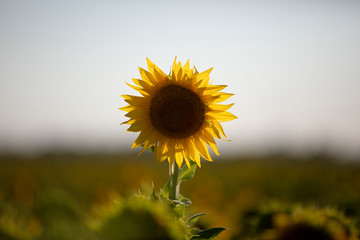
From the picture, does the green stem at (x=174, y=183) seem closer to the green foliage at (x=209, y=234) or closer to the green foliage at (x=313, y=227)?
the green foliage at (x=209, y=234)

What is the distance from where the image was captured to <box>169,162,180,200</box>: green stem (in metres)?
1.93

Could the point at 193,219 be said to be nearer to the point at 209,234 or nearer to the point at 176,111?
the point at 209,234

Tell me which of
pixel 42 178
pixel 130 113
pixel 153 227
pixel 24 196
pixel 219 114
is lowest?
pixel 42 178

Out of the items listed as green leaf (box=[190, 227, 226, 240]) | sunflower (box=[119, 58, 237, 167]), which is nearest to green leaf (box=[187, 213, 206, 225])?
green leaf (box=[190, 227, 226, 240])

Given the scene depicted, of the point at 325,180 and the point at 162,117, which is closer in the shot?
the point at 162,117

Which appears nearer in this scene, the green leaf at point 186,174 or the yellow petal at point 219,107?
the green leaf at point 186,174

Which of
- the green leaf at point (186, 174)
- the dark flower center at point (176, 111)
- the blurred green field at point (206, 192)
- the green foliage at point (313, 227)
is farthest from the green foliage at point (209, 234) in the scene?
the blurred green field at point (206, 192)

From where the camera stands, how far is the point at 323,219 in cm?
167

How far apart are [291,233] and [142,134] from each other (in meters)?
1.22

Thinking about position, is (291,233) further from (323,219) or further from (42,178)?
(42,178)

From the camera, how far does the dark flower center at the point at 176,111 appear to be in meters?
2.35

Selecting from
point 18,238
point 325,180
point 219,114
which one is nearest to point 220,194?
point 325,180

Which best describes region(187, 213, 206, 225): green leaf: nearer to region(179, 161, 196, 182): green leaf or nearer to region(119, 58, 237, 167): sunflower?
region(179, 161, 196, 182): green leaf

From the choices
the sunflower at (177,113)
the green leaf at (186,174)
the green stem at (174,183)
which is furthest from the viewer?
the sunflower at (177,113)
